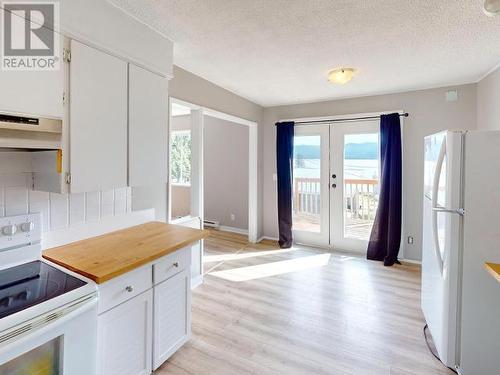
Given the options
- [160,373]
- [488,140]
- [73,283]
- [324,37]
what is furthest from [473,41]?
[160,373]

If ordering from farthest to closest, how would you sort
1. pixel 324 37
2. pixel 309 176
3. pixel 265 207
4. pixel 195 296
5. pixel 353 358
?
pixel 265 207, pixel 309 176, pixel 195 296, pixel 324 37, pixel 353 358

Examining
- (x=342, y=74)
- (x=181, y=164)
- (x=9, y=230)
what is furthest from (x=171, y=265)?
(x=181, y=164)

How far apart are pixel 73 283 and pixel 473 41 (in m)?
3.35

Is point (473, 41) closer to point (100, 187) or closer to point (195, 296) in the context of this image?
point (100, 187)

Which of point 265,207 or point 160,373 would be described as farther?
point 265,207

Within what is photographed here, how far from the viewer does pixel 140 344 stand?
1650 millimetres

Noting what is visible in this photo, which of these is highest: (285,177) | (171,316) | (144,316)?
(285,177)

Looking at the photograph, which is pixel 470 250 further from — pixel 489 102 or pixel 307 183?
pixel 307 183

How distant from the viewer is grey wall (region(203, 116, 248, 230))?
5.40 metres

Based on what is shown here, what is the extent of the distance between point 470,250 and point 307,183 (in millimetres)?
2855

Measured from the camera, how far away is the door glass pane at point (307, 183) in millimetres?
4438

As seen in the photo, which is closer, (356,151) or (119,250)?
(119,250)

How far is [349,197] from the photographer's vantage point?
4.22 meters

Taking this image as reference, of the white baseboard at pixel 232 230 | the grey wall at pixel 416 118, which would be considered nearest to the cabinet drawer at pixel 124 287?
the grey wall at pixel 416 118
